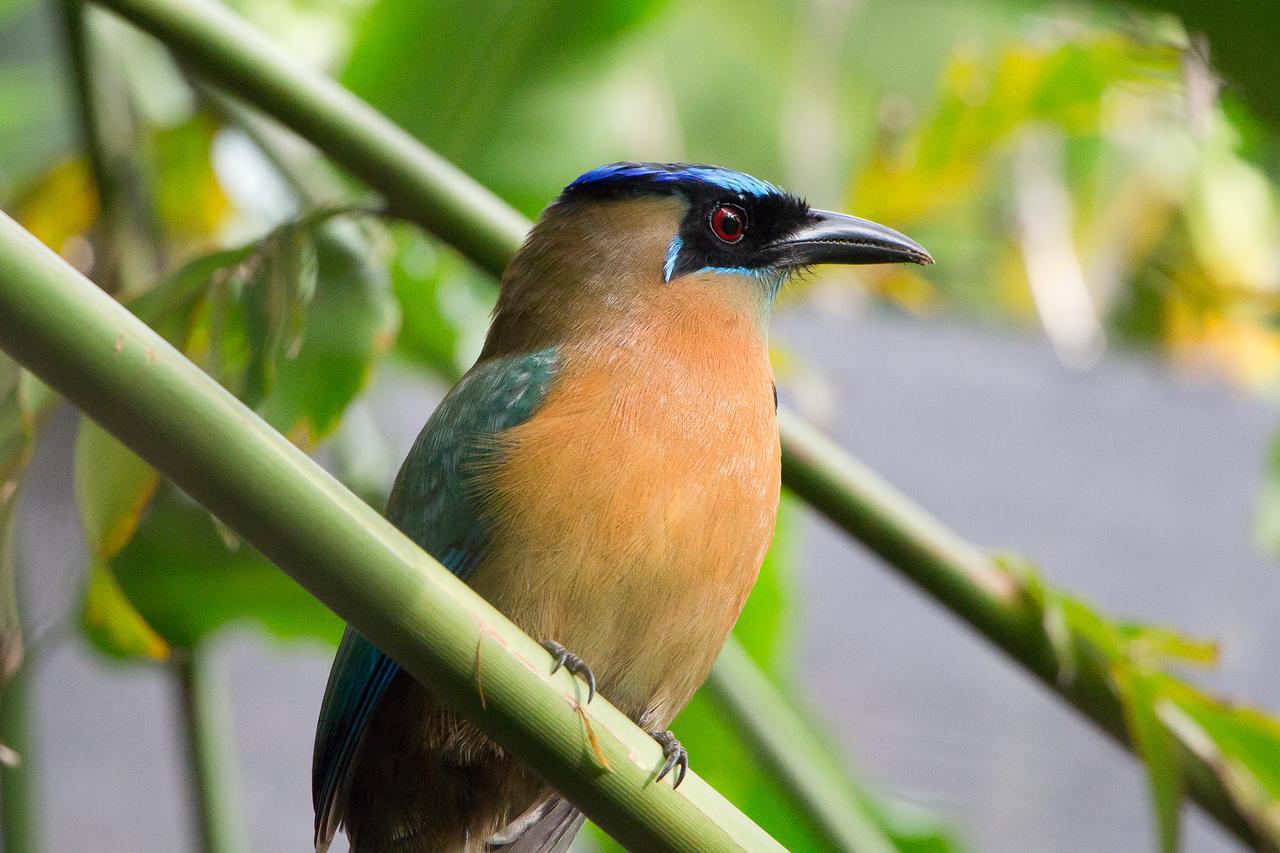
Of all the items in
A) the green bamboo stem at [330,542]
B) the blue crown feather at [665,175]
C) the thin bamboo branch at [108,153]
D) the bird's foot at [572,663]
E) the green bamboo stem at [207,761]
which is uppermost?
the blue crown feather at [665,175]

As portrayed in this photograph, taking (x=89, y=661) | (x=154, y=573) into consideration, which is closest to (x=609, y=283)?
(x=154, y=573)

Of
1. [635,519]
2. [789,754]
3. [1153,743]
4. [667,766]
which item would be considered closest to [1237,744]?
[1153,743]

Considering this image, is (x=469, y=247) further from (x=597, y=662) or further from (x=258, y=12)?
(x=258, y=12)

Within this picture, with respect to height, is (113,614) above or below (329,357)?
below

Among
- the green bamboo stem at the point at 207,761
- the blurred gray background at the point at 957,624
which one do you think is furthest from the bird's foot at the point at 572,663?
the blurred gray background at the point at 957,624

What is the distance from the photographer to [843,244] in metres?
1.11

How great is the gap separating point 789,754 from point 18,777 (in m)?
0.85

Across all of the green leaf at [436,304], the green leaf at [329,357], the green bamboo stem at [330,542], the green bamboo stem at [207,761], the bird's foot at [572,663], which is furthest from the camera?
the green leaf at [436,304]

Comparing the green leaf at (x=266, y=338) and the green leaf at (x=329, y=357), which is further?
the green leaf at (x=329, y=357)

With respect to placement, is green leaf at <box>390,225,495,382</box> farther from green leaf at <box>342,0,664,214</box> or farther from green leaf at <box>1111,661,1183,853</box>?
green leaf at <box>1111,661,1183,853</box>

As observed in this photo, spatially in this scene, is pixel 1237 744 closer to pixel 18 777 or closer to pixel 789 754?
pixel 789 754

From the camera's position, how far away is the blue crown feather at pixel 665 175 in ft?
3.63

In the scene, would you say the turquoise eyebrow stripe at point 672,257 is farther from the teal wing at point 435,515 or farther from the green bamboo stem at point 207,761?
the green bamboo stem at point 207,761

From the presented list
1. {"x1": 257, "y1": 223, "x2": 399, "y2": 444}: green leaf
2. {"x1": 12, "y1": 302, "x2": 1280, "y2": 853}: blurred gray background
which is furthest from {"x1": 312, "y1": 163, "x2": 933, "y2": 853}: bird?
{"x1": 12, "y1": 302, "x2": 1280, "y2": 853}: blurred gray background
